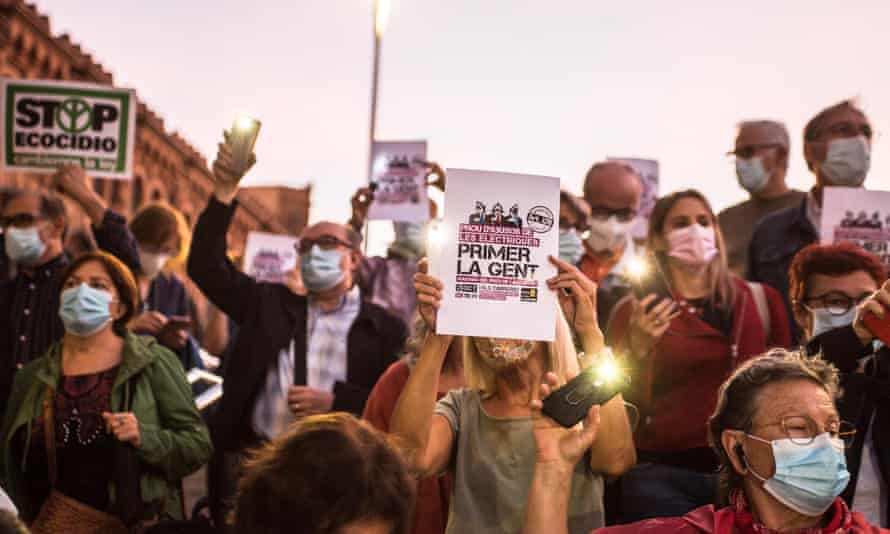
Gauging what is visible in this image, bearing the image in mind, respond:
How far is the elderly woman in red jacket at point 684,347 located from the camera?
15.7 ft

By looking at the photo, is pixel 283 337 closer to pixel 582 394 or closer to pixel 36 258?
pixel 36 258

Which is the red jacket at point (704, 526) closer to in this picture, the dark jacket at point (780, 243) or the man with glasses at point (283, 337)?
the man with glasses at point (283, 337)

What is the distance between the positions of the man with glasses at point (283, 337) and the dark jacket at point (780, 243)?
6.85ft

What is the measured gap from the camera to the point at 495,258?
373 centimetres

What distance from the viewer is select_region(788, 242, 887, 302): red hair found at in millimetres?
4879

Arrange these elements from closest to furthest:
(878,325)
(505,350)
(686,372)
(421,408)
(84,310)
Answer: (421,408) → (878,325) → (505,350) → (686,372) → (84,310)

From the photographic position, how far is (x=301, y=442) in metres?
2.76

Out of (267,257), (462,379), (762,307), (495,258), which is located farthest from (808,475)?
(267,257)

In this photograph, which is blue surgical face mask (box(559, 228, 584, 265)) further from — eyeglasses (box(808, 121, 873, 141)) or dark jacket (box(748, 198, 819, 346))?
eyeglasses (box(808, 121, 873, 141))

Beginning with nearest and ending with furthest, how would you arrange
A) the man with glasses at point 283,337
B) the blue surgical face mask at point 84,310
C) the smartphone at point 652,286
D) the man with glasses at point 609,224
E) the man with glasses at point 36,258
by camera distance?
the smartphone at point 652,286 < the blue surgical face mask at point 84,310 < the man with glasses at point 283,337 < the man with glasses at point 36,258 < the man with glasses at point 609,224

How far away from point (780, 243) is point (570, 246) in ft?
3.87

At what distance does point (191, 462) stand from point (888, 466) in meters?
3.21

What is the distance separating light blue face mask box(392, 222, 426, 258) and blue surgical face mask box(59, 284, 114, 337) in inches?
128

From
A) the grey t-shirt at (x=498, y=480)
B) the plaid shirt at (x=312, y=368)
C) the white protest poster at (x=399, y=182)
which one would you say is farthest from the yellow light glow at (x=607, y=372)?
the white protest poster at (x=399, y=182)
